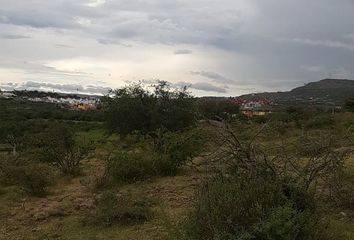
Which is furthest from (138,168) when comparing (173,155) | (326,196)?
(326,196)

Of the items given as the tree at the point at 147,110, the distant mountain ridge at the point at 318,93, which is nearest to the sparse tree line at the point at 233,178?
the tree at the point at 147,110

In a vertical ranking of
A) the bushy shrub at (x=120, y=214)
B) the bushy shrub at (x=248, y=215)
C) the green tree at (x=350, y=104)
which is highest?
the green tree at (x=350, y=104)

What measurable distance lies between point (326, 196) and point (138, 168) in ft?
19.9

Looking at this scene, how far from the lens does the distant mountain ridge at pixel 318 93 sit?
9271cm

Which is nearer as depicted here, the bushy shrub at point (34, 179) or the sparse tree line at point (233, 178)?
the sparse tree line at point (233, 178)

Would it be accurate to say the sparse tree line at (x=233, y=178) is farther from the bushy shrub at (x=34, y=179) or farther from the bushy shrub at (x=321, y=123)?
the bushy shrub at (x=321, y=123)

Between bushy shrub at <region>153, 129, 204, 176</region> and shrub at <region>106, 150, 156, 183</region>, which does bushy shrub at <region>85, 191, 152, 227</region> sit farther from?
bushy shrub at <region>153, 129, 204, 176</region>

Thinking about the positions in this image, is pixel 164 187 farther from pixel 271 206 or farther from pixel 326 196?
pixel 271 206

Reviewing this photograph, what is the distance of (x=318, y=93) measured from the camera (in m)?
102

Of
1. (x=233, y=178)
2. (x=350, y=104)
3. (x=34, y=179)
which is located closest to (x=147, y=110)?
(x=34, y=179)

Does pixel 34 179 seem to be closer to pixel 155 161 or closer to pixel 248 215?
pixel 155 161

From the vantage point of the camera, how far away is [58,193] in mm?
13047

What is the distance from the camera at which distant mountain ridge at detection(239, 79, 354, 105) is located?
9271 cm

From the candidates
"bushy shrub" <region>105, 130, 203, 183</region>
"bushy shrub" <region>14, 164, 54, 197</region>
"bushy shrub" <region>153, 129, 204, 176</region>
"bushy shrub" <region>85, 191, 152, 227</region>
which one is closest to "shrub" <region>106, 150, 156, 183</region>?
"bushy shrub" <region>105, 130, 203, 183</region>
